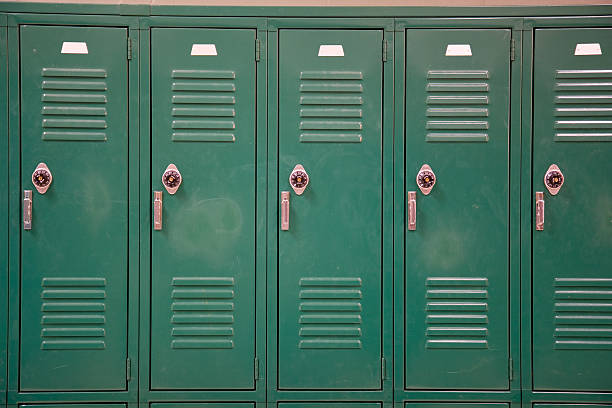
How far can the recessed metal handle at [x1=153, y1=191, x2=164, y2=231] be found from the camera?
2479mm

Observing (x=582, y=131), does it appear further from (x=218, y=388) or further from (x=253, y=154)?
(x=218, y=388)

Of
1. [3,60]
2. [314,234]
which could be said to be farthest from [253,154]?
[3,60]

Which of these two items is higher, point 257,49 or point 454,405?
point 257,49

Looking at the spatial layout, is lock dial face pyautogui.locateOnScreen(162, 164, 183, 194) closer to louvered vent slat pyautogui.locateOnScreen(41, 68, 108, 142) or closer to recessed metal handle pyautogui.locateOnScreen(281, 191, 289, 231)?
louvered vent slat pyautogui.locateOnScreen(41, 68, 108, 142)

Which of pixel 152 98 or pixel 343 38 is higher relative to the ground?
pixel 343 38

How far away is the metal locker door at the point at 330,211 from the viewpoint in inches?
98.1

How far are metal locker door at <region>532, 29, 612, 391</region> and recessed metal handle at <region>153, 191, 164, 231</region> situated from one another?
1891mm

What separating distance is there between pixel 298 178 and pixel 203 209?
511 millimetres

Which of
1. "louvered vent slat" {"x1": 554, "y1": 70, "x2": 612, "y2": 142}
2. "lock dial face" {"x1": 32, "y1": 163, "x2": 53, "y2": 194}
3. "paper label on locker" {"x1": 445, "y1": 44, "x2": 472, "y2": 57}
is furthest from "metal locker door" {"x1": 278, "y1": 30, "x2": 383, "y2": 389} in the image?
"lock dial face" {"x1": 32, "y1": 163, "x2": 53, "y2": 194}

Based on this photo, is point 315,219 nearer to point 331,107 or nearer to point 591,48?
point 331,107

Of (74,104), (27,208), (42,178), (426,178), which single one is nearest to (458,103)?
(426,178)

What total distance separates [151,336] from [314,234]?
3.23 feet

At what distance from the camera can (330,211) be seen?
252 cm

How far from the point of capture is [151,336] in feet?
8.24
